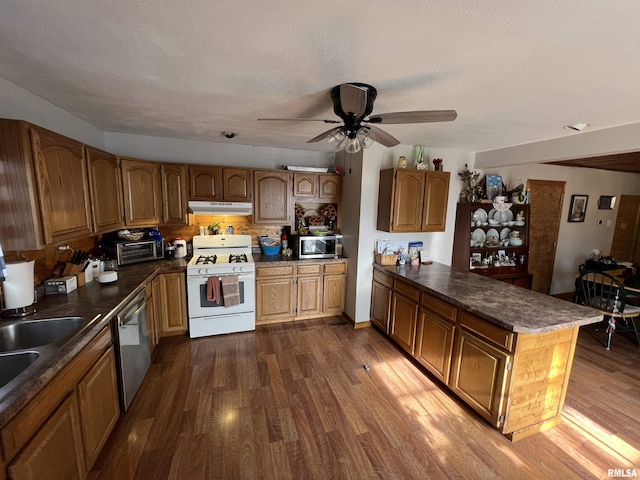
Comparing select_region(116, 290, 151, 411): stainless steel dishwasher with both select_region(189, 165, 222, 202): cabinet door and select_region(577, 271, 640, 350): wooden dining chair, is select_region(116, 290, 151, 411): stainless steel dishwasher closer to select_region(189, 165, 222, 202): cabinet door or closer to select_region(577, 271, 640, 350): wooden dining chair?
select_region(189, 165, 222, 202): cabinet door

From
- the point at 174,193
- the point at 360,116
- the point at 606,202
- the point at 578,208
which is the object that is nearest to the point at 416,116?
the point at 360,116

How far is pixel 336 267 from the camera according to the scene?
3.70m

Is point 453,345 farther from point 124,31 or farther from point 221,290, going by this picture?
point 124,31

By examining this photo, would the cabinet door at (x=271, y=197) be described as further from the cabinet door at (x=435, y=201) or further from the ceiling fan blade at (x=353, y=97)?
the ceiling fan blade at (x=353, y=97)

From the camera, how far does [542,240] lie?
181 inches

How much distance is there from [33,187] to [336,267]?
2881 mm

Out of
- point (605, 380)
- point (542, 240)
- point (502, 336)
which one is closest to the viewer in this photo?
point (502, 336)

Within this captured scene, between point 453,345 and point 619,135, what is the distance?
2.22 metres

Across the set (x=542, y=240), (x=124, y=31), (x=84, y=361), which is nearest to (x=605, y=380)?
(x=542, y=240)

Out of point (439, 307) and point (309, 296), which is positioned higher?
point (439, 307)

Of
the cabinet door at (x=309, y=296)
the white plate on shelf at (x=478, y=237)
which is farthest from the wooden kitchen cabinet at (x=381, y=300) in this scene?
the white plate on shelf at (x=478, y=237)

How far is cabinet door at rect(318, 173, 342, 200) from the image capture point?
147 inches

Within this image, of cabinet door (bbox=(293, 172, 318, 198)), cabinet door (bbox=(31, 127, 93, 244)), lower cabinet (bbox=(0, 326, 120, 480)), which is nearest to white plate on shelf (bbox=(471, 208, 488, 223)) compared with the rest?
cabinet door (bbox=(293, 172, 318, 198))

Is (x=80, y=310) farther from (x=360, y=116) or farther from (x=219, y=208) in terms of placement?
(x=360, y=116)
